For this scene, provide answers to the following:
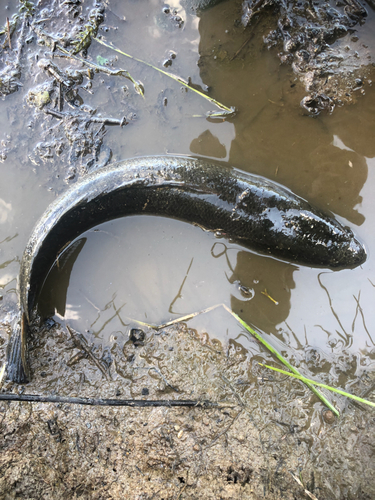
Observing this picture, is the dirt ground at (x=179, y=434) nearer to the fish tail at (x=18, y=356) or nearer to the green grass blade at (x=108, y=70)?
the fish tail at (x=18, y=356)

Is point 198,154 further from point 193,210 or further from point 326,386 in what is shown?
point 326,386

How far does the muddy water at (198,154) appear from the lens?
360 centimetres

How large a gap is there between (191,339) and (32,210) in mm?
2502

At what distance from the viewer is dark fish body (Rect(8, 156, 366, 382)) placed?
3.33 meters

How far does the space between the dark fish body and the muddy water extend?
0.26m

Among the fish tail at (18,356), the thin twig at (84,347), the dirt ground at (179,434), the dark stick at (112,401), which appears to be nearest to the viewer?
the dirt ground at (179,434)

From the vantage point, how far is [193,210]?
11.5ft

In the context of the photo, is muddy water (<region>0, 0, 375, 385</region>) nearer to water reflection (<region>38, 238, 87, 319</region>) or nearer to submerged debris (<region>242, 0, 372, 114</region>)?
water reflection (<region>38, 238, 87, 319</region>)

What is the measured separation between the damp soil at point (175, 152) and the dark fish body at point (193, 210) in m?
0.25

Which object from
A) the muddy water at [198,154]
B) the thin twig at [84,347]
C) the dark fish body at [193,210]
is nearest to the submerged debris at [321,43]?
the muddy water at [198,154]

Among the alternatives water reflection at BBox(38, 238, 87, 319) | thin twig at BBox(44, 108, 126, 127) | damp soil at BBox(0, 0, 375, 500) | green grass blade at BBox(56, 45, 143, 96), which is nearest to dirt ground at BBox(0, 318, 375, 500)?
damp soil at BBox(0, 0, 375, 500)

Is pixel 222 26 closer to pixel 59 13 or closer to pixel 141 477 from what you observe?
pixel 59 13

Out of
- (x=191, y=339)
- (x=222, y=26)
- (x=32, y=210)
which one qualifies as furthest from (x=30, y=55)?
(x=191, y=339)

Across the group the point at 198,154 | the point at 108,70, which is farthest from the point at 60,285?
the point at 108,70
